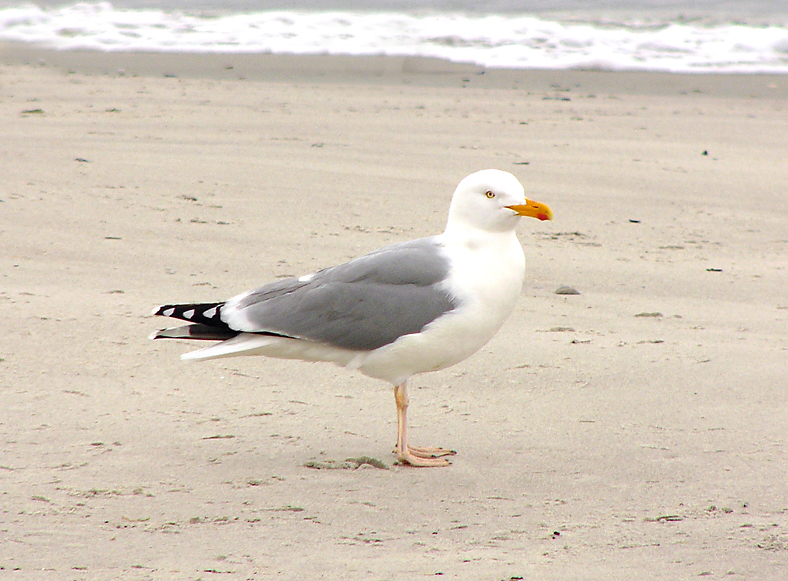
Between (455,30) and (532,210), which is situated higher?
(455,30)

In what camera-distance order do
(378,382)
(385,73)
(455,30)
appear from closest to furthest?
1. (378,382)
2. (385,73)
3. (455,30)

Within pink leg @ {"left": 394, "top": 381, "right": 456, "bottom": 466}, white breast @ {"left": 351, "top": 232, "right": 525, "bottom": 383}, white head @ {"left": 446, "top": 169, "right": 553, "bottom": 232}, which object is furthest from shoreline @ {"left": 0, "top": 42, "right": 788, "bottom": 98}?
pink leg @ {"left": 394, "top": 381, "right": 456, "bottom": 466}

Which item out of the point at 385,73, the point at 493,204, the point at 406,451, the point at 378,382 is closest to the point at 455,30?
the point at 385,73

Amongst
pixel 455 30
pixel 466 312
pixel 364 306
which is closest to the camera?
pixel 466 312

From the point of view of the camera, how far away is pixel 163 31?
53.5ft

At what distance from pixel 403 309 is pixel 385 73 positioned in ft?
31.4

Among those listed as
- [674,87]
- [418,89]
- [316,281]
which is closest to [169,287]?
[316,281]

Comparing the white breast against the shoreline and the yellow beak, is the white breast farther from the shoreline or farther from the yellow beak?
the shoreline

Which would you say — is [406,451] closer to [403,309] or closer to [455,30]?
[403,309]

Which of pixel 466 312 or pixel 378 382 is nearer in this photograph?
pixel 466 312

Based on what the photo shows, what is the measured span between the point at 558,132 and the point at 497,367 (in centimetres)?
519

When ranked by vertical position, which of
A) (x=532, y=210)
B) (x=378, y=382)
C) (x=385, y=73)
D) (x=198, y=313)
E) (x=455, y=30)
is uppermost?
(x=455, y=30)

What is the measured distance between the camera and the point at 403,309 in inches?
139

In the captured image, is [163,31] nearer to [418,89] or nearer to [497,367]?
[418,89]
